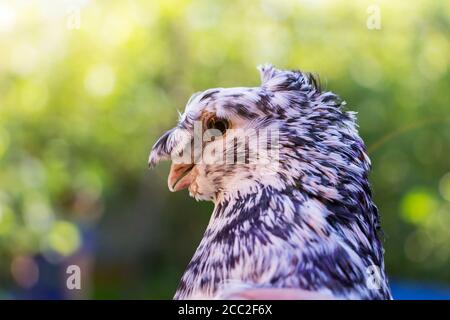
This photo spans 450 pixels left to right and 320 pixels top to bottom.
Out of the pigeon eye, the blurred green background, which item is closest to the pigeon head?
the pigeon eye

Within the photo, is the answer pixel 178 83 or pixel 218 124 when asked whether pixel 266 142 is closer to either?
pixel 218 124

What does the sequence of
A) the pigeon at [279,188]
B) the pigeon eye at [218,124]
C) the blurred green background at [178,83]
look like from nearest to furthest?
the pigeon at [279,188]
the pigeon eye at [218,124]
the blurred green background at [178,83]

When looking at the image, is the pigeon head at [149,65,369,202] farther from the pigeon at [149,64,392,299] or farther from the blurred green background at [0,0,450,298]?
the blurred green background at [0,0,450,298]

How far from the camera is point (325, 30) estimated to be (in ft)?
13.8

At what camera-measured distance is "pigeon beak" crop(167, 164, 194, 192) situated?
121cm

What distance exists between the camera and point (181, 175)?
1.22 meters

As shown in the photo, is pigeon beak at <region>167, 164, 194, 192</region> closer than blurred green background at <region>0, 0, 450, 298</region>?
Yes

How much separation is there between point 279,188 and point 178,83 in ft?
10.7

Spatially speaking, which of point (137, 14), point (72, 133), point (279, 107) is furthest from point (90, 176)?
point (279, 107)

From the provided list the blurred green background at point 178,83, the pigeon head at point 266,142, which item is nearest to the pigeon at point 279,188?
the pigeon head at point 266,142

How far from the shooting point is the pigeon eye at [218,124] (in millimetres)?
1152

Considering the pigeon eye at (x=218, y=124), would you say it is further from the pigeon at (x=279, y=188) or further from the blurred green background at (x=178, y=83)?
the blurred green background at (x=178, y=83)

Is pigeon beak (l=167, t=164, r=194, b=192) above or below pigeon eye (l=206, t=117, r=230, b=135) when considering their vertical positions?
below

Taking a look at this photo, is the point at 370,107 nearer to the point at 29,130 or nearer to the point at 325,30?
the point at 325,30
